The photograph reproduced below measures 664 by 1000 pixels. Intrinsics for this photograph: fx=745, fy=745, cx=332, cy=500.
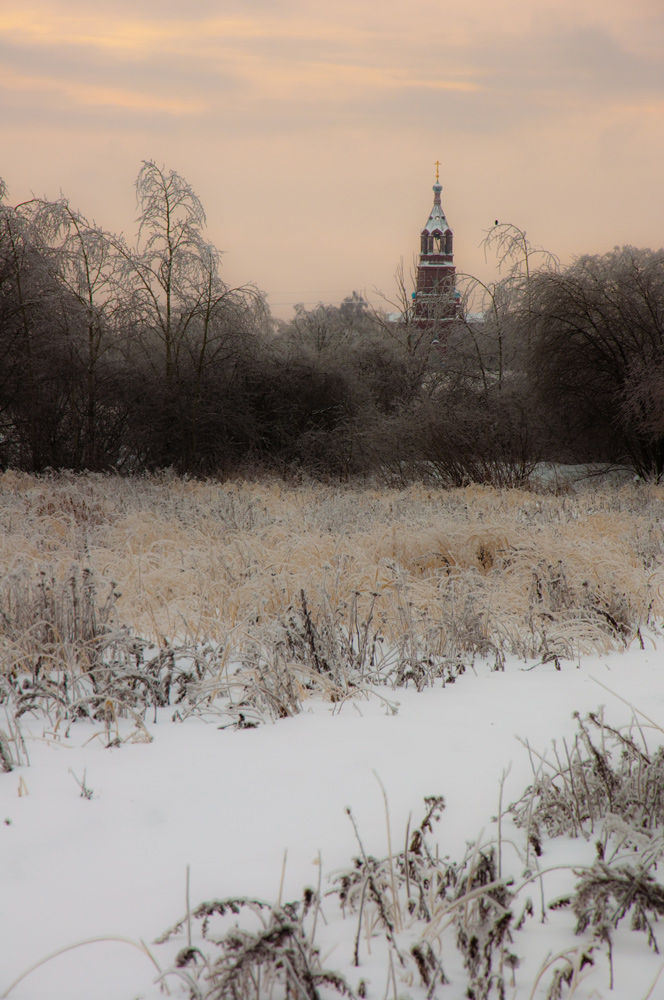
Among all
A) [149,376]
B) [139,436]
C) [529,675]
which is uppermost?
[149,376]

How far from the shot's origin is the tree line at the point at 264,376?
42.6ft

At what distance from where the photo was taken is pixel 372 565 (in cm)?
514

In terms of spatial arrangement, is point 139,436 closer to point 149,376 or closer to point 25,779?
point 149,376

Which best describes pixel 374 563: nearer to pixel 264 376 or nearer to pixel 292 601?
pixel 292 601

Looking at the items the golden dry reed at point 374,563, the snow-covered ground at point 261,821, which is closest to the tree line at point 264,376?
the golden dry reed at point 374,563

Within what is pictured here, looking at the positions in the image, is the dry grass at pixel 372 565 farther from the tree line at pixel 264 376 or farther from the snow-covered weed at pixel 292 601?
the tree line at pixel 264 376

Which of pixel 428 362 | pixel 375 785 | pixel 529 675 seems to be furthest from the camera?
pixel 428 362

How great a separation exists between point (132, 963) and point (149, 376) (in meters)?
14.1

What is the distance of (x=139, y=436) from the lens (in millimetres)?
14594

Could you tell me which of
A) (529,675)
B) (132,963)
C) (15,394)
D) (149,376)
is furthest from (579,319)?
(132,963)

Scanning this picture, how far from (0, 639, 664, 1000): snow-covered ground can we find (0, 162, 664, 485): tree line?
9666 millimetres

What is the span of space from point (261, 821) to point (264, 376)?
13.9 metres

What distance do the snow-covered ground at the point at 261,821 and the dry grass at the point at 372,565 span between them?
→ 0.72 m

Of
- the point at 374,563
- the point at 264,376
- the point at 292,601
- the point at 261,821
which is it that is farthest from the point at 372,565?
the point at 264,376
